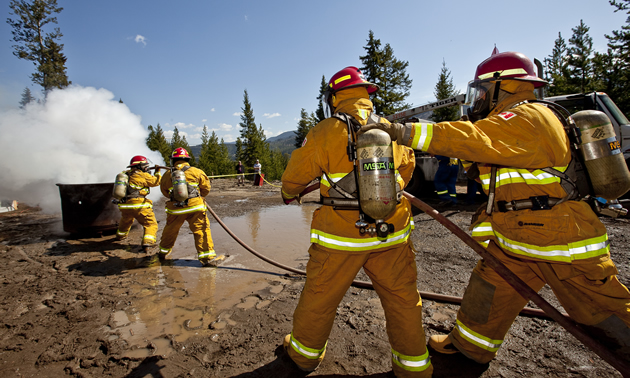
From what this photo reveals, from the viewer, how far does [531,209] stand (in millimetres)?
1764

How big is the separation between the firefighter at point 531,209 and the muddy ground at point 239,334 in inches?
24.1

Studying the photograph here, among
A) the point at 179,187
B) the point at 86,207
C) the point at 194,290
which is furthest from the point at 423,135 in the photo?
the point at 86,207

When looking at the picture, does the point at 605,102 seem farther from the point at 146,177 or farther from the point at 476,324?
the point at 146,177

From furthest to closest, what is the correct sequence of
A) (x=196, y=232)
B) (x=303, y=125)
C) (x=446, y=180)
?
(x=303, y=125), (x=446, y=180), (x=196, y=232)

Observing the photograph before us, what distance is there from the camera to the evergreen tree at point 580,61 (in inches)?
847

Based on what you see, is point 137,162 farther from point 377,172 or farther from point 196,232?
point 377,172

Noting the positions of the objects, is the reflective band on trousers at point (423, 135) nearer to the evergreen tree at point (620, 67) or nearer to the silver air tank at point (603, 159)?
the silver air tank at point (603, 159)

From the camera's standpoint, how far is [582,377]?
1.97 meters

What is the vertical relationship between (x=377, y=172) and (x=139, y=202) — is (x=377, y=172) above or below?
above

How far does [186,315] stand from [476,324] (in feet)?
9.09

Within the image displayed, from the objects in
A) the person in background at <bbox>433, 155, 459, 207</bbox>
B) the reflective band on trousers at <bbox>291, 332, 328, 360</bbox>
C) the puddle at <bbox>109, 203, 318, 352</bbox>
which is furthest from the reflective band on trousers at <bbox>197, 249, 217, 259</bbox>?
the person in background at <bbox>433, 155, 459, 207</bbox>

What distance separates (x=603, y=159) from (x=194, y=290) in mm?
4108


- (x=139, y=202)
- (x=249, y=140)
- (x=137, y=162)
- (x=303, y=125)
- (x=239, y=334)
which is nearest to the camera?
(x=239, y=334)

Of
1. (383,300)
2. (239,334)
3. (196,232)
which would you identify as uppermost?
(196,232)
